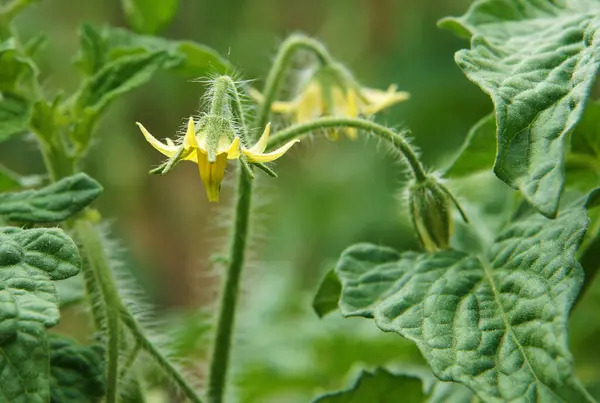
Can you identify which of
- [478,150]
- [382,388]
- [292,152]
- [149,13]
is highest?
[149,13]

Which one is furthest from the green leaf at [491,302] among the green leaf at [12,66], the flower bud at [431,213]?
the green leaf at [12,66]

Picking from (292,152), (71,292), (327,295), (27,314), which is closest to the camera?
(27,314)

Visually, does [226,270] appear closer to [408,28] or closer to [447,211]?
[447,211]

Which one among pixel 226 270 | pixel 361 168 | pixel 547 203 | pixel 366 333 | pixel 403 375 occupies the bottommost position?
pixel 361 168

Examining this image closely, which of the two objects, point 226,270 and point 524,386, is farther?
point 226,270

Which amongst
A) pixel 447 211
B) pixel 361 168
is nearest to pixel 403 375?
pixel 447 211

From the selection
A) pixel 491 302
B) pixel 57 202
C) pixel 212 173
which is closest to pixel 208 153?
pixel 212 173

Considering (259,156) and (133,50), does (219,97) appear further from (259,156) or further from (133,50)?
(133,50)
